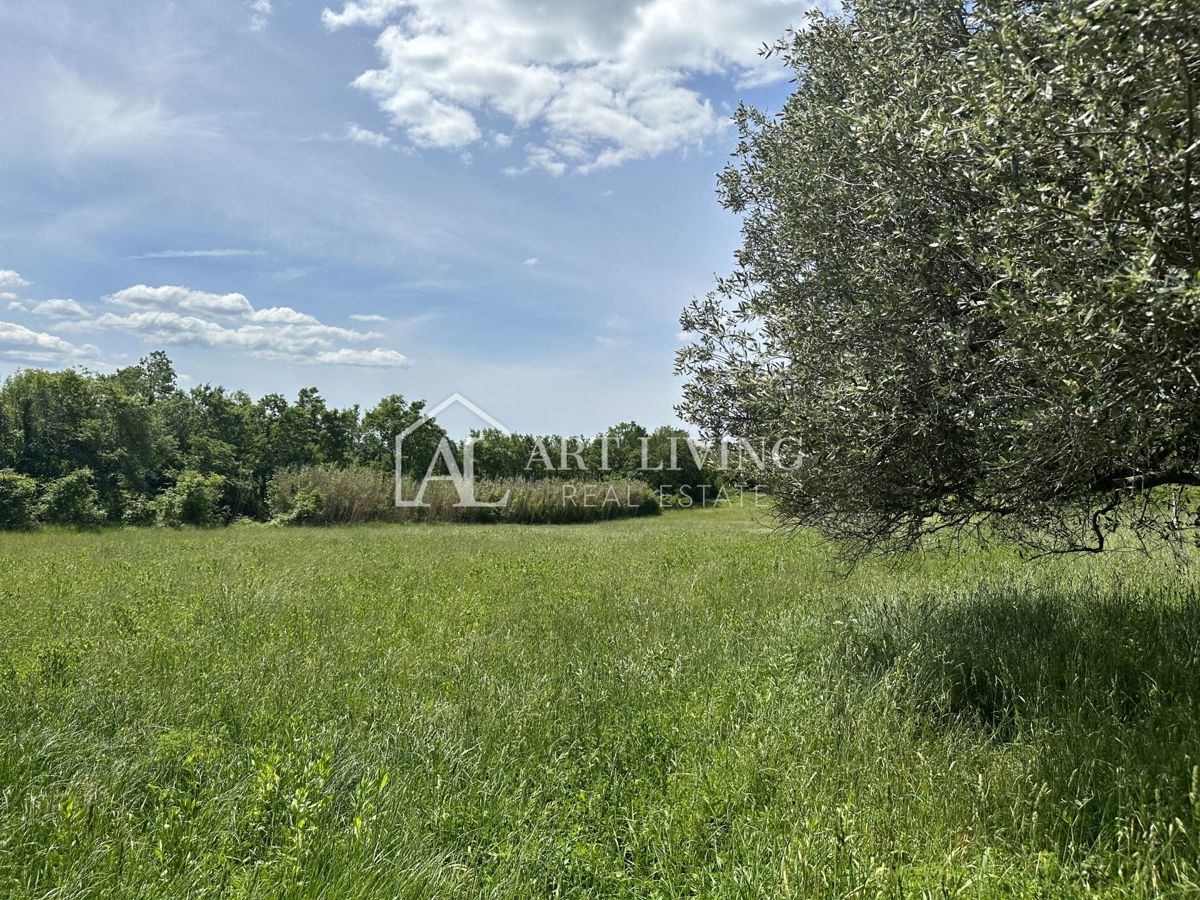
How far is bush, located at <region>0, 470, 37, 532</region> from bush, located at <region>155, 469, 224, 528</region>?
464 centimetres

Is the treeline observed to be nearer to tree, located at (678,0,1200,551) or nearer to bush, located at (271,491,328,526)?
bush, located at (271,491,328,526)

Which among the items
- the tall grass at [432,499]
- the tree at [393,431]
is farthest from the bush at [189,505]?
the tree at [393,431]

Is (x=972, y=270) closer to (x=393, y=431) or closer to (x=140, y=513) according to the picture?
(x=140, y=513)

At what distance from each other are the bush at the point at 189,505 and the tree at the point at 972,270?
30.7 metres

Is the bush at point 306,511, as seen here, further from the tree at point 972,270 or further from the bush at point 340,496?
the tree at point 972,270

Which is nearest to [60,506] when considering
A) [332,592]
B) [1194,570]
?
[332,592]

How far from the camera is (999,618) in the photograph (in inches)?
261

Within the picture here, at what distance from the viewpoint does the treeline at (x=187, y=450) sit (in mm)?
29609

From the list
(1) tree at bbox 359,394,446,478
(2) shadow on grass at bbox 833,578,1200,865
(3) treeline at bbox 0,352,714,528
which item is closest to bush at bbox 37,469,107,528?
(3) treeline at bbox 0,352,714,528

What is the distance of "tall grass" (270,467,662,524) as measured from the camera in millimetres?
30188

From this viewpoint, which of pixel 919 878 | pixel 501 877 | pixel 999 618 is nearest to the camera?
pixel 919 878

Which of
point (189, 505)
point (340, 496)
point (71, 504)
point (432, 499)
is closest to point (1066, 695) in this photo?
point (432, 499)

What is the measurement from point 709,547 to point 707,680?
10.3 metres

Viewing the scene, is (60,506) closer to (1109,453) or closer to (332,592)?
(332,592)
